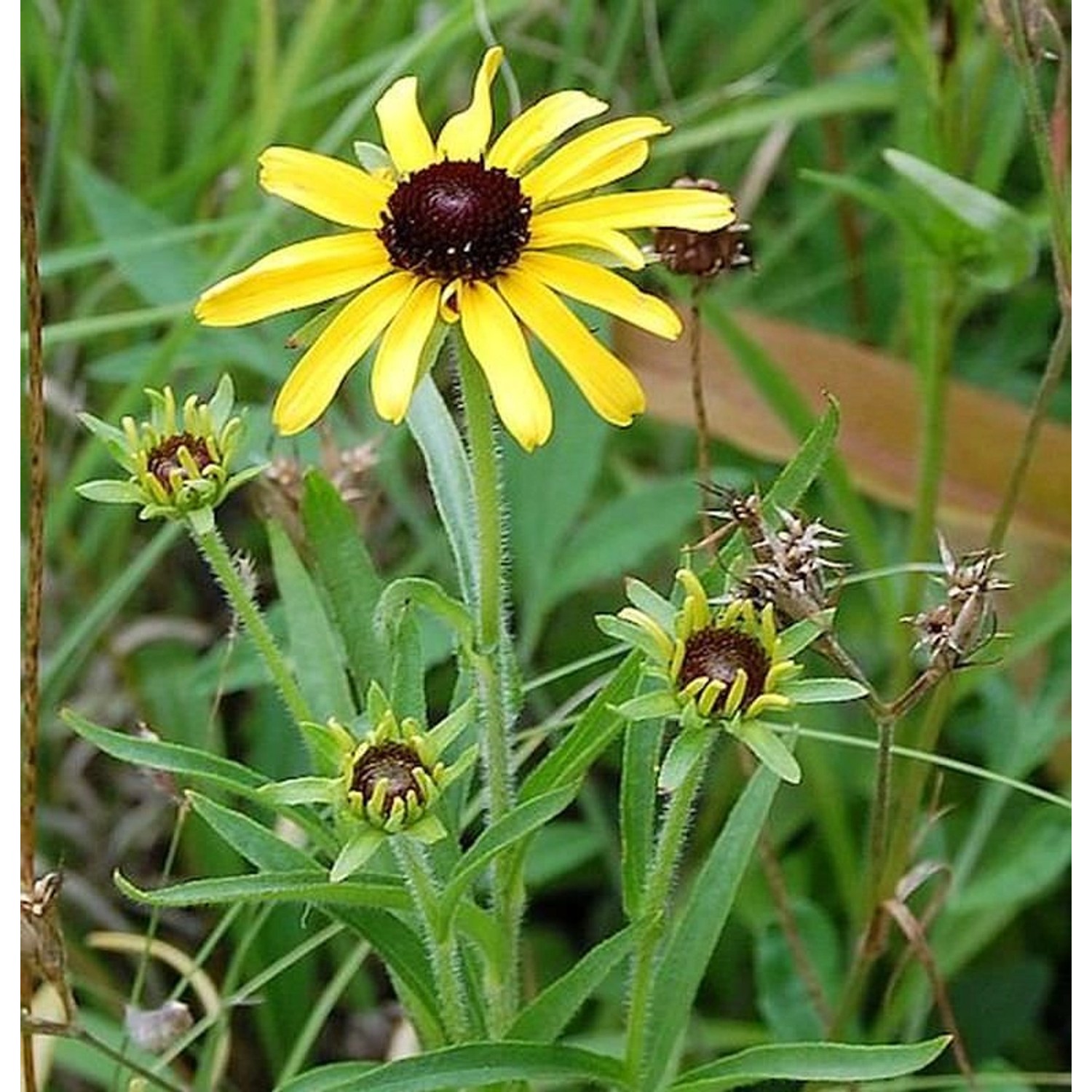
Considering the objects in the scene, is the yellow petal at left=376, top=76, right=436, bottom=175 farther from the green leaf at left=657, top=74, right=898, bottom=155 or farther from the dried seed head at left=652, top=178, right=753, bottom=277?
the green leaf at left=657, top=74, right=898, bottom=155

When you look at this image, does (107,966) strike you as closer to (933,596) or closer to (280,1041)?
(280,1041)

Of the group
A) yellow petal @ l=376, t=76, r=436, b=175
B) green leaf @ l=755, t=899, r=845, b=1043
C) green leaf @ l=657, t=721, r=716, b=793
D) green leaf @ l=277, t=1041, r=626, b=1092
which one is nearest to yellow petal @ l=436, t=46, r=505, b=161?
yellow petal @ l=376, t=76, r=436, b=175

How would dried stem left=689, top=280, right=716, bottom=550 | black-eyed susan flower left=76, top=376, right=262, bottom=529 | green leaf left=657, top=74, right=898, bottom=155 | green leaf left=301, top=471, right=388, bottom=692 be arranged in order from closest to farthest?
black-eyed susan flower left=76, top=376, right=262, bottom=529, green leaf left=301, top=471, right=388, bottom=692, dried stem left=689, top=280, right=716, bottom=550, green leaf left=657, top=74, right=898, bottom=155

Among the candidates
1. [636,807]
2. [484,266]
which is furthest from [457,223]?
[636,807]

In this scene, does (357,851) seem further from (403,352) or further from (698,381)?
(698,381)

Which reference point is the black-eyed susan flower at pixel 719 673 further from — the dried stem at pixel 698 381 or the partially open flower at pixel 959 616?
the dried stem at pixel 698 381

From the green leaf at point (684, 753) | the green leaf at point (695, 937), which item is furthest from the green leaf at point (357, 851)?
the green leaf at point (695, 937)

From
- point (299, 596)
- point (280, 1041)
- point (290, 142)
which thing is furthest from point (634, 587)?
point (290, 142)
